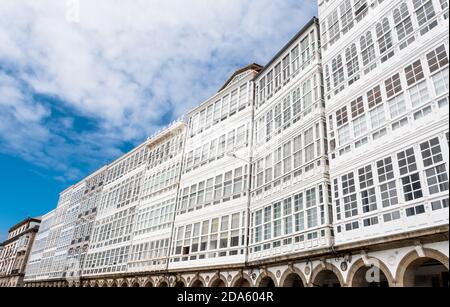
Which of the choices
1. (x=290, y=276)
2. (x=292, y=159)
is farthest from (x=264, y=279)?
(x=292, y=159)

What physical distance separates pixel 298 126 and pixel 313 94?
194 cm

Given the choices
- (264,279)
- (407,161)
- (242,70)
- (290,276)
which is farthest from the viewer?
(242,70)

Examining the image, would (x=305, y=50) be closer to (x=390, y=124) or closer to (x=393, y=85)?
(x=393, y=85)

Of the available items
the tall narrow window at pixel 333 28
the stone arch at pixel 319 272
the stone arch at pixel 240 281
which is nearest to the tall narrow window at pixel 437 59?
the tall narrow window at pixel 333 28

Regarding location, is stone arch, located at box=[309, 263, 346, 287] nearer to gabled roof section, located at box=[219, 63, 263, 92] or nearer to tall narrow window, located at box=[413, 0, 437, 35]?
tall narrow window, located at box=[413, 0, 437, 35]

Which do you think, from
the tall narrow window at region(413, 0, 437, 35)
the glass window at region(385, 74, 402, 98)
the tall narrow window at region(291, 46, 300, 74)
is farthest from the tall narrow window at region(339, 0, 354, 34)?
the glass window at region(385, 74, 402, 98)

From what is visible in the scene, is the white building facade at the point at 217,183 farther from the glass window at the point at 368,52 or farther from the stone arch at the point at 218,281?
the glass window at the point at 368,52

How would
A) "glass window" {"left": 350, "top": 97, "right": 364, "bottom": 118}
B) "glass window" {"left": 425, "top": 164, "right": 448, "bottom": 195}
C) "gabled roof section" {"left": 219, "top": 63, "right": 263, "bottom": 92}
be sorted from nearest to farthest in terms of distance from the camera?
1. "glass window" {"left": 425, "top": 164, "right": 448, "bottom": 195}
2. "glass window" {"left": 350, "top": 97, "right": 364, "bottom": 118}
3. "gabled roof section" {"left": 219, "top": 63, "right": 263, "bottom": 92}

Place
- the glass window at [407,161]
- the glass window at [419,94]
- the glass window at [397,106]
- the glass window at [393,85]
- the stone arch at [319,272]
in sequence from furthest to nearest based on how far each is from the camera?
the stone arch at [319,272]
the glass window at [393,85]
the glass window at [397,106]
the glass window at [419,94]
the glass window at [407,161]

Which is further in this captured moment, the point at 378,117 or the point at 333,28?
the point at 333,28

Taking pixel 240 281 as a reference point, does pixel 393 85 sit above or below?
above

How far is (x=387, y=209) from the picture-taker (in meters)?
14.2

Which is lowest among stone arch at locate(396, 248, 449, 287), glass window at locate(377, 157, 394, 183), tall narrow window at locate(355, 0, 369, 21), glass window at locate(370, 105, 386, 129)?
stone arch at locate(396, 248, 449, 287)

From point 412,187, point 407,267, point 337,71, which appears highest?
point 337,71
